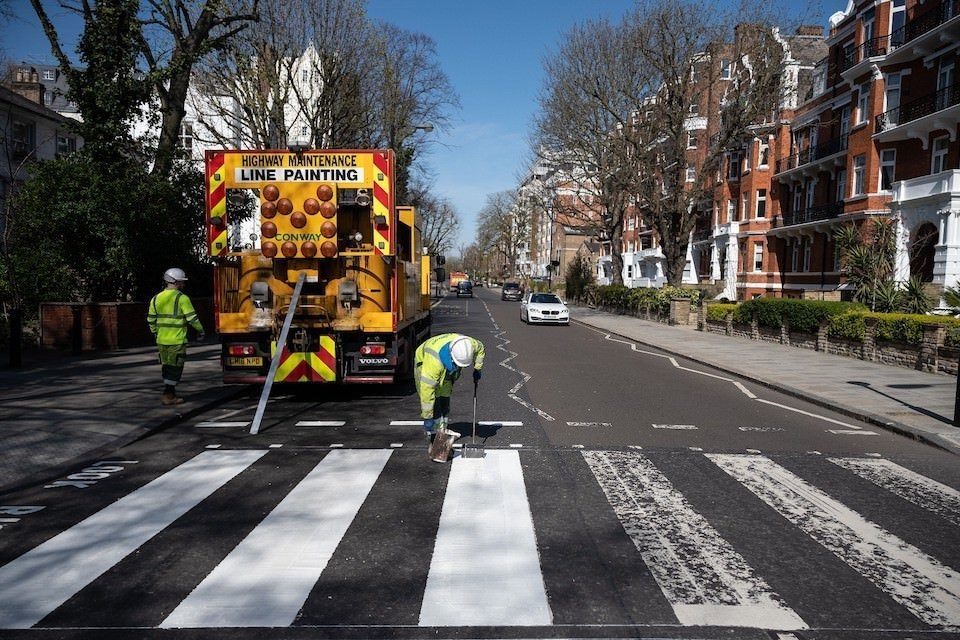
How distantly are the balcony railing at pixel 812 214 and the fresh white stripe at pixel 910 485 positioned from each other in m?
30.6

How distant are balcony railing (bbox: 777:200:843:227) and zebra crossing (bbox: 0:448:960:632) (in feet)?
103

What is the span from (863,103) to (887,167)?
3.40 metres

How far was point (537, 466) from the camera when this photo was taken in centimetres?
677

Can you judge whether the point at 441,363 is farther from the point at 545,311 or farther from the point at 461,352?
the point at 545,311

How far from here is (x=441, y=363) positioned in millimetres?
6449

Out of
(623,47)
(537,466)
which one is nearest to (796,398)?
(537,466)

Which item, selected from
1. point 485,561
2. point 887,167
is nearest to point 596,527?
point 485,561

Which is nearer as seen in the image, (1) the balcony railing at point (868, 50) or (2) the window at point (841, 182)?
(1) the balcony railing at point (868, 50)

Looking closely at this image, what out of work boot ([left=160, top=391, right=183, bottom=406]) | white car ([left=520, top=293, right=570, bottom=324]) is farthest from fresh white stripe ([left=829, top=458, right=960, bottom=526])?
white car ([left=520, top=293, right=570, bottom=324])

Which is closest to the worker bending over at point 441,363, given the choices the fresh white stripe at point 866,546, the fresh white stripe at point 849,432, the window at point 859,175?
the fresh white stripe at point 866,546

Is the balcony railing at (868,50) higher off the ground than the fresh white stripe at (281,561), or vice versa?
the balcony railing at (868,50)

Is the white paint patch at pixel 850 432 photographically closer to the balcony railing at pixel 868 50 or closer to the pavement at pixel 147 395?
the pavement at pixel 147 395

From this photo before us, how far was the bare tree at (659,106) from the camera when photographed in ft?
94.7

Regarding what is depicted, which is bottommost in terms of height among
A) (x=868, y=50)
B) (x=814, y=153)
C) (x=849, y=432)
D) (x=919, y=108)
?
(x=849, y=432)
